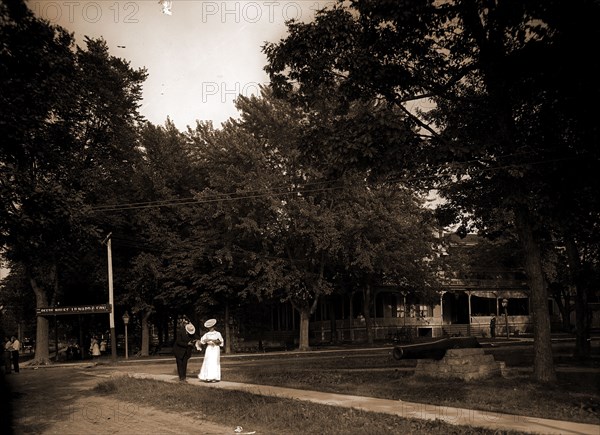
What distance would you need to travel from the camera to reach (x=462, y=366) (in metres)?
15.0

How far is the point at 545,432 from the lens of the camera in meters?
8.41

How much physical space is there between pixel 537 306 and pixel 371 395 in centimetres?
486

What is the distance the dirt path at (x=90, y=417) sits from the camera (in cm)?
997

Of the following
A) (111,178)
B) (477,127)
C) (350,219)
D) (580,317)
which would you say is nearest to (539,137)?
(477,127)

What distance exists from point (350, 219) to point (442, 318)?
21581mm

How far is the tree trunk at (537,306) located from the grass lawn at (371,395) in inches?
19.2

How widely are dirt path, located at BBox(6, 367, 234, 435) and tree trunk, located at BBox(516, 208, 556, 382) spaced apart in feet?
26.8

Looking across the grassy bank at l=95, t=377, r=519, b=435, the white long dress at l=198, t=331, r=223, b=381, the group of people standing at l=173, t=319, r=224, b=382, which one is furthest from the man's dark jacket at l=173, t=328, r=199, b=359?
the grassy bank at l=95, t=377, r=519, b=435

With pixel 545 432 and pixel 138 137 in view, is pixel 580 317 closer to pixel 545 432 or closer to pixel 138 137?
pixel 545 432

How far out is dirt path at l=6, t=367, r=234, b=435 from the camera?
9969 millimetres

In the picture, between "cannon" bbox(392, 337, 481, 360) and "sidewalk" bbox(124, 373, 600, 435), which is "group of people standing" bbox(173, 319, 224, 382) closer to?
"sidewalk" bbox(124, 373, 600, 435)

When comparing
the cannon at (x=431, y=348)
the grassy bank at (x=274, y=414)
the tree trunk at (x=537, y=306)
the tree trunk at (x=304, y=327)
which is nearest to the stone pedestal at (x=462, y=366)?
the cannon at (x=431, y=348)

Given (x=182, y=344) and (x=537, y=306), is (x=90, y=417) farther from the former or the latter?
(x=537, y=306)

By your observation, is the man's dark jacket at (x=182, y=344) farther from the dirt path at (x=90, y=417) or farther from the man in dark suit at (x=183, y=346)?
the dirt path at (x=90, y=417)
